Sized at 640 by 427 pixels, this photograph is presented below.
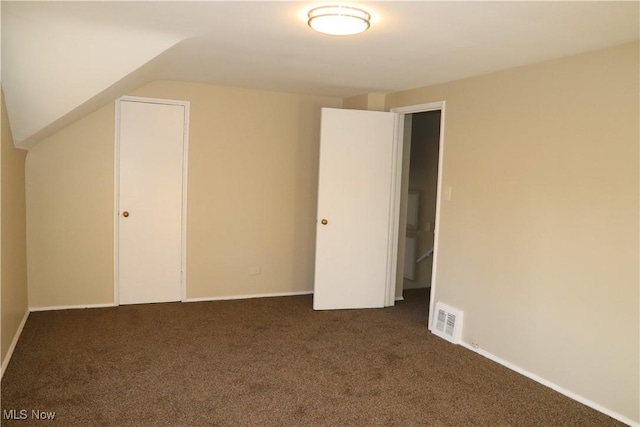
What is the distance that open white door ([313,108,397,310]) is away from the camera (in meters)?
4.80

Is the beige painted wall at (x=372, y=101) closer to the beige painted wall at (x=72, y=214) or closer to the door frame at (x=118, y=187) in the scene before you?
the door frame at (x=118, y=187)

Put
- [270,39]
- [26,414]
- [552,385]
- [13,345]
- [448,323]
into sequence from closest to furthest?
[26,414] < [270,39] < [552,385] < [13,345] < [448,323]

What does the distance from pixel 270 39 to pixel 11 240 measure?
7.78ft

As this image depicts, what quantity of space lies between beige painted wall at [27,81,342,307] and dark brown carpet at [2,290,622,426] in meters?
0.49

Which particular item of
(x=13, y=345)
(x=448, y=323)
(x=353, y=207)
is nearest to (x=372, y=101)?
(x=353, y=207)

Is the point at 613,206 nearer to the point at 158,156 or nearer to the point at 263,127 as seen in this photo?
the point at 263,127

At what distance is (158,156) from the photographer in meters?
4.80

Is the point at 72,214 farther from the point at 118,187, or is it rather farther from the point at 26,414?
the point at 26,414

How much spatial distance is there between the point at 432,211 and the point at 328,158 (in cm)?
190

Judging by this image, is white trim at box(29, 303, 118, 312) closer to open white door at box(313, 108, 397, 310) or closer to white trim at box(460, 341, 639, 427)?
open white door at box(313, 108, 397, 310)

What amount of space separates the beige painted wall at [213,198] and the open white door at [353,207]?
0.68 meters

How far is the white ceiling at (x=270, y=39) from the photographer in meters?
2.45

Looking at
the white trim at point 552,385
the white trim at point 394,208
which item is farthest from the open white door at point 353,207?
the white trim at point 552,385

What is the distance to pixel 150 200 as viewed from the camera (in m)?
4.82
